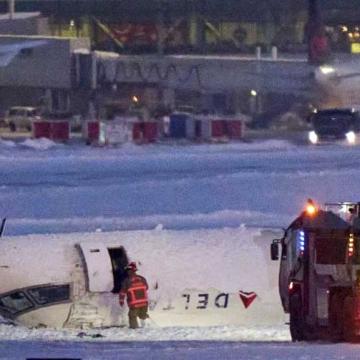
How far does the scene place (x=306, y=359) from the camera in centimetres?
1202

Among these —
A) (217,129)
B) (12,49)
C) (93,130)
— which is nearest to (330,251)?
(93,130)

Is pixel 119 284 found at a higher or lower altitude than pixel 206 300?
higher

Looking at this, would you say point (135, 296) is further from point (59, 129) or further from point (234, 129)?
point (234, 129)

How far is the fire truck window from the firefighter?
4.04m

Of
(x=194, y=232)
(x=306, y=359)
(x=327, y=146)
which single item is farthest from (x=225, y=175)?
(x=306, y=359)

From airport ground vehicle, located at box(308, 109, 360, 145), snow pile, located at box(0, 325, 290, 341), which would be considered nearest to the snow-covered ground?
snow pile, located at box(0, 325, 290, 341)

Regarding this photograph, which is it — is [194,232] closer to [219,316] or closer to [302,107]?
[219,316]

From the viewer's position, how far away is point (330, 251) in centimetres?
1475

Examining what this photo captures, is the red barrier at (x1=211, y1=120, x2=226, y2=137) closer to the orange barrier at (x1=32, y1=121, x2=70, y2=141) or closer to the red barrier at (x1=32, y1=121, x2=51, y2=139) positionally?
the orange barrier at (x1=32, y1=121, x2=70, y2=141)

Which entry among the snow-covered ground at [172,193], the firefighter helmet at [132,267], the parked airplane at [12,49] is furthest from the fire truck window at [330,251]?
the parked airplane at [12,49]

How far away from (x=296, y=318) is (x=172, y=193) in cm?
1805

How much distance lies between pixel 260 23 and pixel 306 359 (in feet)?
250

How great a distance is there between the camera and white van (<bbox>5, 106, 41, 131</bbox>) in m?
60.3

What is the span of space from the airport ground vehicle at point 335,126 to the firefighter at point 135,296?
3394 centimetres
